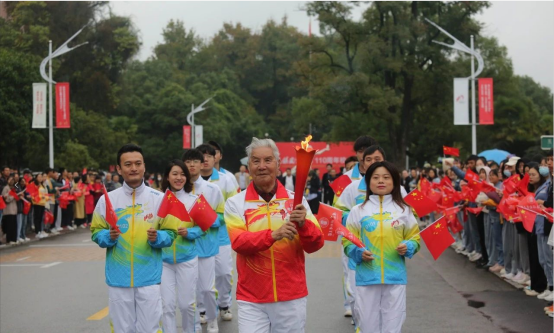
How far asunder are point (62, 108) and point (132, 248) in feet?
76.5

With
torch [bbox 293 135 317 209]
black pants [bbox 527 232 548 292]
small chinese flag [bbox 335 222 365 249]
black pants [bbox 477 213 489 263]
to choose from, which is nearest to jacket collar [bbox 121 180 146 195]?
small chinese flag [bbox 335 222 365 249]

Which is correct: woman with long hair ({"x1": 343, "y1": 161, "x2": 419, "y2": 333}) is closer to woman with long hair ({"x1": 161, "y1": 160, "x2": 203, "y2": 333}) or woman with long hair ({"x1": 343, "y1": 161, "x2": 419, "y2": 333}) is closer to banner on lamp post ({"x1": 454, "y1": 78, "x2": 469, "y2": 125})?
woman with long hair ({"x1": 161, "y1": 160, "x2": 203, "y2": 333})

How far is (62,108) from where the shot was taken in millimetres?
28109

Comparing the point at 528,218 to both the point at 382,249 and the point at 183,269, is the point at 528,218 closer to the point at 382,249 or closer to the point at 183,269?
the point at 382,249

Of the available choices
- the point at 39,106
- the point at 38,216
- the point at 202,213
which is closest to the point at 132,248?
the point at 202,213

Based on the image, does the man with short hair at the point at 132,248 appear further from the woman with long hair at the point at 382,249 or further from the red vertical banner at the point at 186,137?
the red vertical banner at the point at 186,137

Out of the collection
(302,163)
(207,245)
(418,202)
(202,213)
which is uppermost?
(302,163)

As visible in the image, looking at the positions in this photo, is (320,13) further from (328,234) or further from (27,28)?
(328,234)

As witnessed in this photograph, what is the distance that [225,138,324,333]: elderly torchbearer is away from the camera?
4.82m

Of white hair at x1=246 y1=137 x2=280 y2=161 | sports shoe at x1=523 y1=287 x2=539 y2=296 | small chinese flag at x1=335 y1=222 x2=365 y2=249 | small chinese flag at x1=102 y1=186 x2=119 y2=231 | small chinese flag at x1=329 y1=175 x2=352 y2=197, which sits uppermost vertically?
white hair at x1=246 y1=137 x2=280 y2=161

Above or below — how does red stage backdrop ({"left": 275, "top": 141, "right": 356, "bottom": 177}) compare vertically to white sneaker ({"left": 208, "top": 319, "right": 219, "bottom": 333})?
above

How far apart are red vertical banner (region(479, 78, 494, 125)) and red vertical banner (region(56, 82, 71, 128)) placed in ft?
48.5

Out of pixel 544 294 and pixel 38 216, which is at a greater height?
pixel 38 216

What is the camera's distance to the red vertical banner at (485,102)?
26403 millimetres
